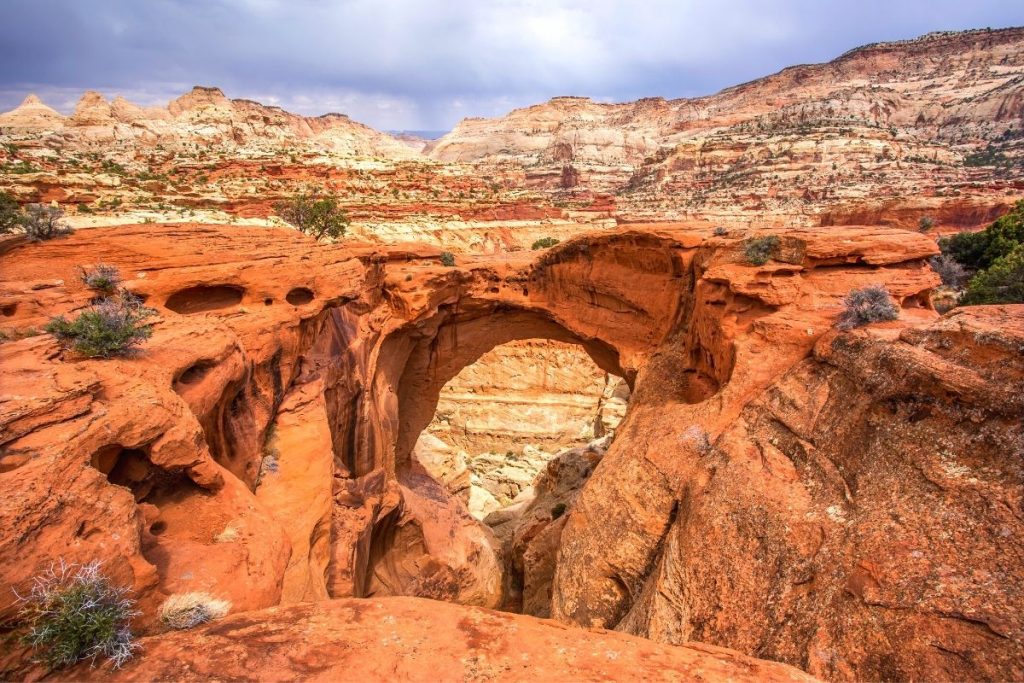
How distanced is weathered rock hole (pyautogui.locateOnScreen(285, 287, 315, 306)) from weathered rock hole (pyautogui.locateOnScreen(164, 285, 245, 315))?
1.05 m

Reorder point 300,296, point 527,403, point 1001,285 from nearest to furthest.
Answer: point 300,296 < point 1001,285 < point 527,403

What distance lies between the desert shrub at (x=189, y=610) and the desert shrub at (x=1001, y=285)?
21074 millimetres

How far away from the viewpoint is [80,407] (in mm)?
4891

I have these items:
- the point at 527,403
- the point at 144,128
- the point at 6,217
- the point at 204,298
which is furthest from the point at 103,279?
the point at 144,128

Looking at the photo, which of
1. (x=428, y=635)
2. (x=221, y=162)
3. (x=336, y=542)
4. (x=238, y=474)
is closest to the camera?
(x=428, y=635)

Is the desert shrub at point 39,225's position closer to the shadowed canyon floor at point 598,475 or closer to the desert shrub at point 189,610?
the shadowed canyon floor at point 598,475

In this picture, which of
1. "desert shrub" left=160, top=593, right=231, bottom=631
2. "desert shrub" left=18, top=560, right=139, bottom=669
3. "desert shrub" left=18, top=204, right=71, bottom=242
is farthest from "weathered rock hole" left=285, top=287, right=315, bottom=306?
"desert shrub" left=18, top=560, right=139, bottom=669

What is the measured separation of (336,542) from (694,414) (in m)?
→ 7.72

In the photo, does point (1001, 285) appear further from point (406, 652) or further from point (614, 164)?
point (614, 164)

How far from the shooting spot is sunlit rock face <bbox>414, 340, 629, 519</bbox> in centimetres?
2861

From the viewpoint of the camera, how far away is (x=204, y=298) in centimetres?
979

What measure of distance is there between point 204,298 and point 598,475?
9406 mm

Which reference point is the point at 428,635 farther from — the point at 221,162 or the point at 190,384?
the point at 221,162

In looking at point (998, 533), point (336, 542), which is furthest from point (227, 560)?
point (998, 533)
